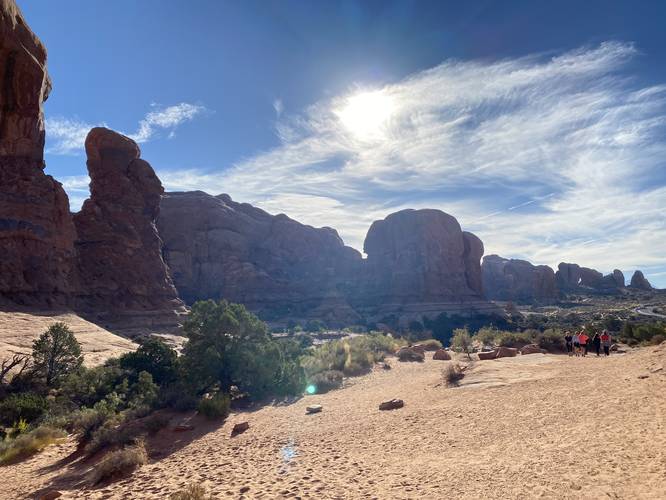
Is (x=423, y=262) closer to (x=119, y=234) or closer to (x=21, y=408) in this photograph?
(x=119, y=234)

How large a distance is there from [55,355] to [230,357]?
853 centimetres

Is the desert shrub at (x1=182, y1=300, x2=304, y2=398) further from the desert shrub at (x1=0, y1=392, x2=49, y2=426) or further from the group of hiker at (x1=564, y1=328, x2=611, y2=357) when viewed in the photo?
the group of hiker at (x1=564, y1=328, x2=611, y2=357)

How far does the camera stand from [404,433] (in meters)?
10.7

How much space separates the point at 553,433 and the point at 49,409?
57.3ft

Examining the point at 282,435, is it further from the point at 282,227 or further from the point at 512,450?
the point at 282,227

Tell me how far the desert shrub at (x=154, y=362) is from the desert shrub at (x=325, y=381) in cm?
685

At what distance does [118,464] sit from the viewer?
9688mm

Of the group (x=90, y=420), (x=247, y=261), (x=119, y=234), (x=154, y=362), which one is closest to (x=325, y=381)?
(x=154, y=362)

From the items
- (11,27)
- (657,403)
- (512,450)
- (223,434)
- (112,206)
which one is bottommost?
(223,434)

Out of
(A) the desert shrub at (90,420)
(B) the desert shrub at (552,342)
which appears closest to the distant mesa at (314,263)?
(B) the desert shrub at (552,342)

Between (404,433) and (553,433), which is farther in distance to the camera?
(404,433)

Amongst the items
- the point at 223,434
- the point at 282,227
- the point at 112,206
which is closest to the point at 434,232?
the point at 282,227

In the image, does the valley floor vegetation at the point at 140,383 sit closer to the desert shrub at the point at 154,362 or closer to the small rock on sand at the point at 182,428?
the desert shrub at the point at 154,362

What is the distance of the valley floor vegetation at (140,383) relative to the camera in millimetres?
13141
